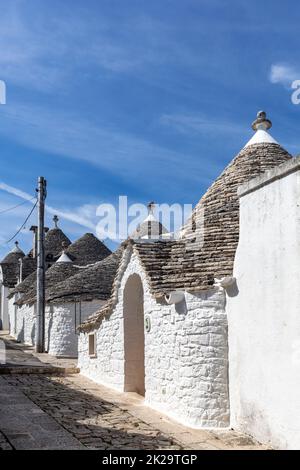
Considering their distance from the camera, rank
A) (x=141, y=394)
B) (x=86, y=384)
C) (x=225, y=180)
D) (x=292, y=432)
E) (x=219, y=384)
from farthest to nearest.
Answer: (x=86, y=384) → (x=141, y=394) → (x=225, y=180) → (x=219, y=384) → (x=292, y=432)

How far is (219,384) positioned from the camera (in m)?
7.52

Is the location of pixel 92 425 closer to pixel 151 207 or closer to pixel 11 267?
pixel 151 207

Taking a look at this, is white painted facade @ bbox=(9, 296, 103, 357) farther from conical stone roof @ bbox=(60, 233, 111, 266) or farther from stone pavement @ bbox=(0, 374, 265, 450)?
stone pavement @ bbox=(0, 374, 265, 450)

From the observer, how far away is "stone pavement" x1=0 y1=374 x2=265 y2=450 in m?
6.57

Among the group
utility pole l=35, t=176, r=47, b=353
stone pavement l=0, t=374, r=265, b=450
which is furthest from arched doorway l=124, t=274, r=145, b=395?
utility pole l=35, t=176, r=47, b=353

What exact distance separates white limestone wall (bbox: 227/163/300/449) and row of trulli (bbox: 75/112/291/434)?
28cm

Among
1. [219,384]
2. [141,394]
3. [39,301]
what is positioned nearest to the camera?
[219,384]

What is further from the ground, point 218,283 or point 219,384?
point 218,283

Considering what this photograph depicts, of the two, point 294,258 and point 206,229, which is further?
point 206,229

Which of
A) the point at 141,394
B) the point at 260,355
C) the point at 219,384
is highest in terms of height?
the point at 260,355

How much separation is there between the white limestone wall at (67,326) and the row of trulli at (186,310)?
21.8 ft

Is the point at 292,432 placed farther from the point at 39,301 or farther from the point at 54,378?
the point at 39,301
